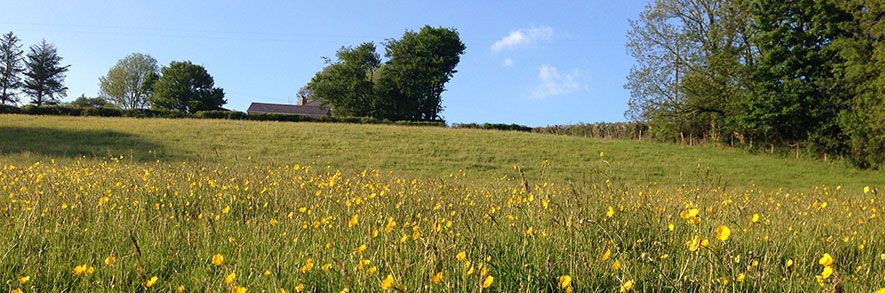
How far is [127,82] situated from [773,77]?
257ft

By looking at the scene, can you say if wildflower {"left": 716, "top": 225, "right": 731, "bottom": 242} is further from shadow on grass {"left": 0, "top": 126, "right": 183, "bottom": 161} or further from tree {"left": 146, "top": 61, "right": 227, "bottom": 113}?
tree {"left": 146, "top": 61, "right": 227, "bottom": 113}

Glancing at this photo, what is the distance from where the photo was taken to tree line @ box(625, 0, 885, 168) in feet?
81.5

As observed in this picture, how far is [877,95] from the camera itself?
23.3 metres

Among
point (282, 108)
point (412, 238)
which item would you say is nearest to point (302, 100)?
point (282, 108)

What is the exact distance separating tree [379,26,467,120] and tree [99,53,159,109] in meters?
Answer: 36.9

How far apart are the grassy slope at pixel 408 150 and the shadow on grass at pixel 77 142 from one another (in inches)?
1.5

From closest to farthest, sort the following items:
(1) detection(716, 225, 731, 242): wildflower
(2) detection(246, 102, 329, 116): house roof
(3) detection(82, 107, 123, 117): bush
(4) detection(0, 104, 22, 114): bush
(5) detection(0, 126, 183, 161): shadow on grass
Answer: (1) detection(716, 225, 731, 242): wildflower → (5) detection(0, 126, 183, 161): shadow on grass → (4) detection(0, 104, 22, 114): bush → (3) detection(82, 107, 123, 117): bush → (2) detection(246, 102, 329, 116): house roof

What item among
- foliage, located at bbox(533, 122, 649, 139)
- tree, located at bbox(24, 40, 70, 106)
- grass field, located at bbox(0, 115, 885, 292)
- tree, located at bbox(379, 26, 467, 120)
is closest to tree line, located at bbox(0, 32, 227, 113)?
tree, located at bbox(24, 40, 70, 106)

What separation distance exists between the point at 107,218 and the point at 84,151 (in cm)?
1778

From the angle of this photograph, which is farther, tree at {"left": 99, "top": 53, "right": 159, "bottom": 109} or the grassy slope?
tree at {"left": 99, "top": 53, "right": 159, "bottom": 109}

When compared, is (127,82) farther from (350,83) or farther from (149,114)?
(149,114)

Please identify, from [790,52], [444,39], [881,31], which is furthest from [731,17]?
[444,39]

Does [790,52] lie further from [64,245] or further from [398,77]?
[398,77]

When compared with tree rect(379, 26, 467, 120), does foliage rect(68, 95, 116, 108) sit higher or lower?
lower
